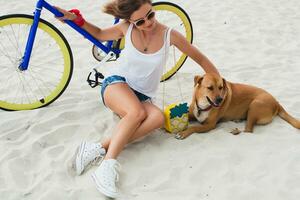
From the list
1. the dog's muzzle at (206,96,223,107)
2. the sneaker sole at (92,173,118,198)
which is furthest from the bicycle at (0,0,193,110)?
the sneaker sole at (92,173,118,198)

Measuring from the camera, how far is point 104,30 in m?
3.59

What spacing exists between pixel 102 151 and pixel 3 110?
1203 millimetres

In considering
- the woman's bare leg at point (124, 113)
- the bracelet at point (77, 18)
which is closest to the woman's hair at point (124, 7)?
the bracelet at point (77, 18)

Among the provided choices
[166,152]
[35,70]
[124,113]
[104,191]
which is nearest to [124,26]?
[124,113]

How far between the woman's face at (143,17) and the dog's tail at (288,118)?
1463 mm

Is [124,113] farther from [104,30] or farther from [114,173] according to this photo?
[104,30]

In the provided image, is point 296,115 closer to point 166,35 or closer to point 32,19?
point 166,35

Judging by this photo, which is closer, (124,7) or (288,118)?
(124,7)

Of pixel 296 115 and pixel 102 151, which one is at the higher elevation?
pixel 102 151

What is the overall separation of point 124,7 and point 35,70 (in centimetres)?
196

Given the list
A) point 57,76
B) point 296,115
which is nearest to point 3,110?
point 57,76

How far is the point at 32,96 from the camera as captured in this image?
4.07 meters

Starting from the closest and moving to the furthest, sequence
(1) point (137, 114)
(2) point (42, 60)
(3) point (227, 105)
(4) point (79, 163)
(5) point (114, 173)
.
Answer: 1. (5) point (114, 173)
2. (4) point (79, 163)
3. (1) point (137, 114)
4. (3) point (227, 105)
5. (2) point (42, 60)

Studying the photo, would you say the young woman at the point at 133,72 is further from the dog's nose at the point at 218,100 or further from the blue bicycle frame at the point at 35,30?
the dog's nose at the point at 218,100
